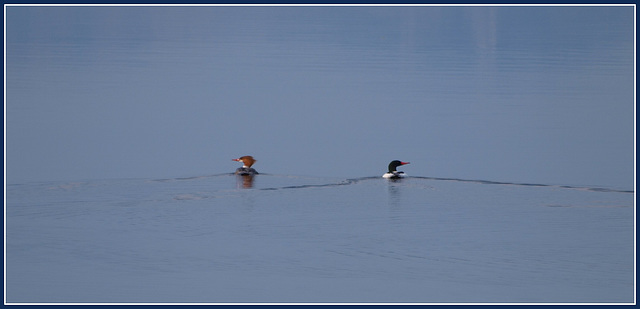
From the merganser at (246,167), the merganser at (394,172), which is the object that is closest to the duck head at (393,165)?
the merganser at (394,172)

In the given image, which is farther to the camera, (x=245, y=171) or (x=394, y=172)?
(x=394, y=172)

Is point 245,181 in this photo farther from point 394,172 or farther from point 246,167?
point 394,172

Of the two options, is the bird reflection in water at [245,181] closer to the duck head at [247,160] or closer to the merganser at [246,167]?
the merganser at [246,167]

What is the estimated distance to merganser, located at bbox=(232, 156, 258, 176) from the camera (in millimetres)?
16531

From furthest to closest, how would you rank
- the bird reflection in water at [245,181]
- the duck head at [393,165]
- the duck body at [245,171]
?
the duck head at [393,165] → the duck body at [245,171] → the bird reflection in water at [245,181]

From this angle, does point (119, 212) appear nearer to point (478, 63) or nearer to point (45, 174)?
point (45, 174)

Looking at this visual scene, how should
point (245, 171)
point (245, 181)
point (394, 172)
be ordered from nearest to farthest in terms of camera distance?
point (245, 181) → point (245, 171) → point (394, 172)

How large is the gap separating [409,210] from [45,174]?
5.23m

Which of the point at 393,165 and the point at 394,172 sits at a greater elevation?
the point at 393,165

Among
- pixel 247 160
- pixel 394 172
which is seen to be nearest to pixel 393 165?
pixel 394 172

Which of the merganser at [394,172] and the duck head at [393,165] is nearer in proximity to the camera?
the merganser at [394,172]

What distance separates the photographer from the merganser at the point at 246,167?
16531 millimetres

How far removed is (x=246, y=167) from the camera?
55.1 ft

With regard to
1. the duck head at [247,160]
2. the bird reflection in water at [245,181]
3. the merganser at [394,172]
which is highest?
the duck head at [247,160]
